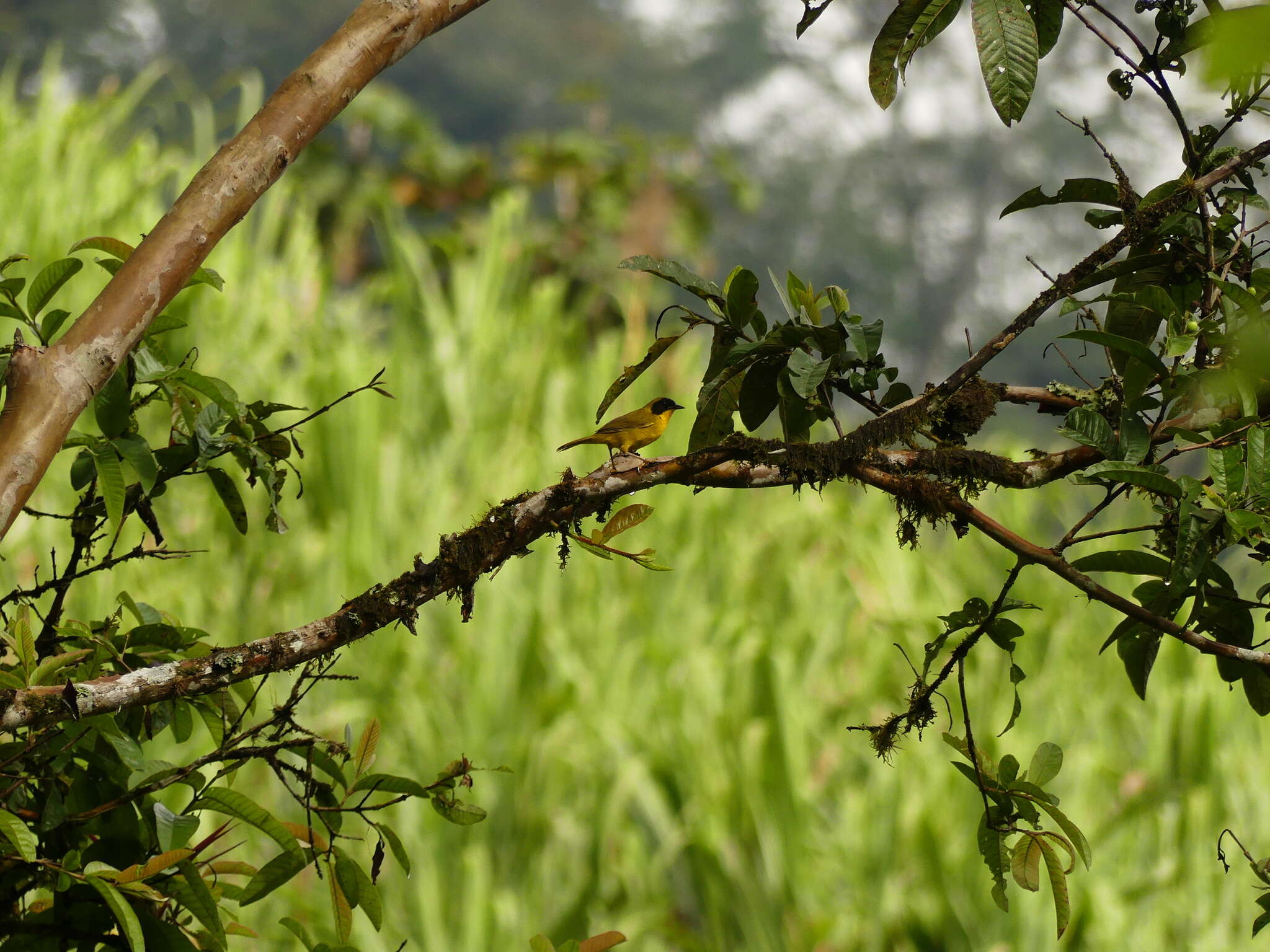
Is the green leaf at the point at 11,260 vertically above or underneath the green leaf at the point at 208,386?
above

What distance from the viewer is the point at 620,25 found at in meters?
14.2

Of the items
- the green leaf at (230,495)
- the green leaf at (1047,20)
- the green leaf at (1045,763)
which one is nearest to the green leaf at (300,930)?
the green leaf at (230,495)

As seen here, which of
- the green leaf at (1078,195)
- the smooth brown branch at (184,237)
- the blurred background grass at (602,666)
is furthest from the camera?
the blurred background grass at (602,666)

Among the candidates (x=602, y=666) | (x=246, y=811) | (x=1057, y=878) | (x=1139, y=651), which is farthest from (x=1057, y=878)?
(x=602, y=666)

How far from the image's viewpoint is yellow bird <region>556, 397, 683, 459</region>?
78 centimetres

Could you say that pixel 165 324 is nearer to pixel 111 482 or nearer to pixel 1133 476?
pixel 111 482

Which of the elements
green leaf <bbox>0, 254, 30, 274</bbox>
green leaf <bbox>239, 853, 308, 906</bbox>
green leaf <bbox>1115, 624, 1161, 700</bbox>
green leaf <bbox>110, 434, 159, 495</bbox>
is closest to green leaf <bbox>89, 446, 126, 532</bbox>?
green leaf <bbox>110, 434, 159, 495</bbox>

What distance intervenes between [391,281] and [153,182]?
0.76 m

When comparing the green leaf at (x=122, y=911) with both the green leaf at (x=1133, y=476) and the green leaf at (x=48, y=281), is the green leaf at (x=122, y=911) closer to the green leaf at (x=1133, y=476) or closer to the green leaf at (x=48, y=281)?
the green leaf at (x=48, y=281)

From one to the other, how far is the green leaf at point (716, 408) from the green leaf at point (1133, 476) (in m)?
0.20

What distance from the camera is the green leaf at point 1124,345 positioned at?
58 centimetres

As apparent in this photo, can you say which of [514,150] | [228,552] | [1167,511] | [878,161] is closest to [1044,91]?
[514,150]

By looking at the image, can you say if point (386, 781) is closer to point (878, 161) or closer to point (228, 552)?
point (228, 552)

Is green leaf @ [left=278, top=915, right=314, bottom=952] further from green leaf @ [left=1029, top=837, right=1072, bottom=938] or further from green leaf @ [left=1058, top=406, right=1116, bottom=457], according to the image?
green leaf @ [left=1058, top=406, right=1116, bottom=457]
